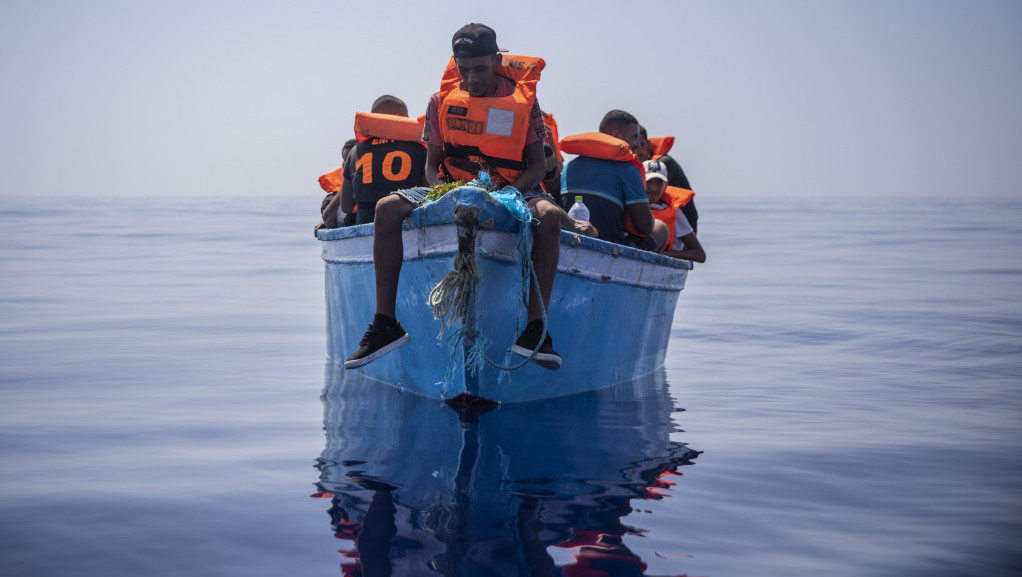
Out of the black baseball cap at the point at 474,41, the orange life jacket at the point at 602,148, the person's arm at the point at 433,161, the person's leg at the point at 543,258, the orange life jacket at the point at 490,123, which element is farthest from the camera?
the orange life jacket at the point at 602,148

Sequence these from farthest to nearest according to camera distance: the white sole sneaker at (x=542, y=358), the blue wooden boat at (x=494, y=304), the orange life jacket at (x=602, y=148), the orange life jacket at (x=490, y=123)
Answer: the orange life jacket at (x=602, y=148) < the orange life jacket at (x=490, y=123) < the blue wooden boat at (x=494, y=304) < the white sole sneaker at (x=542, y=358)

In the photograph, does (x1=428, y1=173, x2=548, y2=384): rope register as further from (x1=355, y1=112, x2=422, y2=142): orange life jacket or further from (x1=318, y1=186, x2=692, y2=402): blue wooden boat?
(x1=355, y1=112, x2=422, y2=142): orange life jacket

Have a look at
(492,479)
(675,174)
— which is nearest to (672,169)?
(675,174)

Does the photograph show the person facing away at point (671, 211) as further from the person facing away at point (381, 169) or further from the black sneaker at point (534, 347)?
the black sneaker at point (534, 347)

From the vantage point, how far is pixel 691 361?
872cm

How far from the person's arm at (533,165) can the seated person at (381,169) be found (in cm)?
118

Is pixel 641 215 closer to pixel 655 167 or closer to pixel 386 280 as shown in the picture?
pixel 655 167

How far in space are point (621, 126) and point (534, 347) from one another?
264 centimetres

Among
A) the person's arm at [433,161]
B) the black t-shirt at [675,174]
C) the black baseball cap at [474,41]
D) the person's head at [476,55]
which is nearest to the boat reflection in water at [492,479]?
the person's arm at [433,161]

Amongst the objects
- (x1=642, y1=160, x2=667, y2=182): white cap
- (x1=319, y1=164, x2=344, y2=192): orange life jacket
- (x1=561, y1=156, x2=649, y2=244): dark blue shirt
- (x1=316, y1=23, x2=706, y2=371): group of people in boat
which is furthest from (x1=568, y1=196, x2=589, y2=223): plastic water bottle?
(x1=319, y1=164, x2=344, y2=192): orange life jacket

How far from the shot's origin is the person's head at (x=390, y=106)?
7.39 metres

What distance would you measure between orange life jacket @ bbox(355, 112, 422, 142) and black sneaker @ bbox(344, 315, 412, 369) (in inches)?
77.8

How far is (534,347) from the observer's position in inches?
197

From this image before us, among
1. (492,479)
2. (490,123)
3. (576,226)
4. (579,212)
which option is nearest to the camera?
(492,479)
